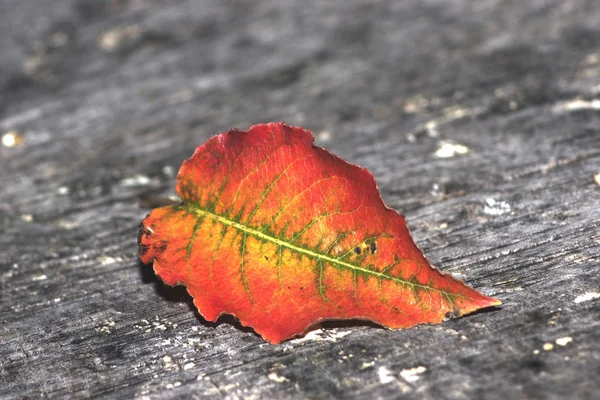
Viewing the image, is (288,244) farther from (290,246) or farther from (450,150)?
(450,150)

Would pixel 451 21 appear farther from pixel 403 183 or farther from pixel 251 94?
pixel 403 183

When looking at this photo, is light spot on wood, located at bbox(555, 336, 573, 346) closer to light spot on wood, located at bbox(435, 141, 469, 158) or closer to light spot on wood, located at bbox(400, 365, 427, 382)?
light spot on wood, located at bbox(400, 365, 427, 382)

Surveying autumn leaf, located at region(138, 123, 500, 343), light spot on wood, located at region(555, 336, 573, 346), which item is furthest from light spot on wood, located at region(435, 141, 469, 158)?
light spot on wood, located at region(555, 336, 573, 346)

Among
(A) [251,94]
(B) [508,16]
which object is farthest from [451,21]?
(A) [251,94]

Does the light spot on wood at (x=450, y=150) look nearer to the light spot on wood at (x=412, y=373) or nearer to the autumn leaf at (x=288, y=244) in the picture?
the autumn leaf at (x=288, y=244)

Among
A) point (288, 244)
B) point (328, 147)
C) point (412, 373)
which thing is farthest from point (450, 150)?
point (412, 373)

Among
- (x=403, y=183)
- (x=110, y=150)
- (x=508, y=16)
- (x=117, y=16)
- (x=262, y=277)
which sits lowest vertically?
(x=262, y=277)

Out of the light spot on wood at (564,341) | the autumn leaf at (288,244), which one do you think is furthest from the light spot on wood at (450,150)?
the light spot on wood at (564,341)
